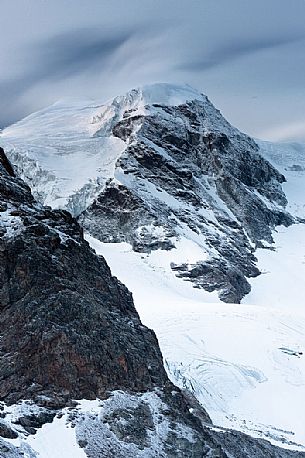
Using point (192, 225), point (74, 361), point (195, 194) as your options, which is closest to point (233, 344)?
point (74, 361)

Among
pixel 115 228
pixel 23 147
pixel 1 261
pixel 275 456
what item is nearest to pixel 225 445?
pixel 275 456

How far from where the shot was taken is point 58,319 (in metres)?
22.3

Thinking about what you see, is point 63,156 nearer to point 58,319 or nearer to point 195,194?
point 195,194

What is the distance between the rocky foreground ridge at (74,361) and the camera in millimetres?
20125

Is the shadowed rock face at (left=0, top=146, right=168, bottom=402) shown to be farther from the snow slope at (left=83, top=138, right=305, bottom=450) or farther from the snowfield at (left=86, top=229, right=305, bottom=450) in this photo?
the snow slope at (left=83, top=138, right=305, bottom=450)

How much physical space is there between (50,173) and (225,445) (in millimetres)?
90136

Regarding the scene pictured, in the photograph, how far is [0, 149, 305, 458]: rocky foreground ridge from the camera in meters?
20.1

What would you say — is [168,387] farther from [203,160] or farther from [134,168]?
[203,160]

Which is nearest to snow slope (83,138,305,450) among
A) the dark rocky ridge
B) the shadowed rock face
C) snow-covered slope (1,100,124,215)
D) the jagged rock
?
the dark rocky ridge

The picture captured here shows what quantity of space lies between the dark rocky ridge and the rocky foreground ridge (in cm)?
6128

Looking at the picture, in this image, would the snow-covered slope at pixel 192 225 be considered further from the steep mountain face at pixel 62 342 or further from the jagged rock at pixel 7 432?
the jagged rock at pixel 7 432

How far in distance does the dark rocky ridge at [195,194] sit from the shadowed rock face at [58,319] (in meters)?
60.8

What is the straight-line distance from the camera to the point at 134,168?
112125 mm

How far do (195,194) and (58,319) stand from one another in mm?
91549
